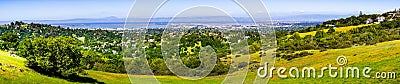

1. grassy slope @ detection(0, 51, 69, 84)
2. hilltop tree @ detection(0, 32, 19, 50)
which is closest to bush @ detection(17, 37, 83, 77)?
grassy slope @ detection(0, 51, 69, 84)

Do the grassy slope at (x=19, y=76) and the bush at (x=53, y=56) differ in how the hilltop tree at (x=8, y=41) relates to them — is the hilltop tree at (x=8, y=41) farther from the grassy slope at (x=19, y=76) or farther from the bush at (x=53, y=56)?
the grassy slope at (x=19, y=76)

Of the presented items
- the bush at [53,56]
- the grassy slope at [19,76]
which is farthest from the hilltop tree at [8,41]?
the grassy slope at [19,76]

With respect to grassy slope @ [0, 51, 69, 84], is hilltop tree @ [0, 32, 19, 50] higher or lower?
higher

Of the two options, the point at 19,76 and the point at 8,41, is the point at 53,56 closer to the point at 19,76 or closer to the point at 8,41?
the point at 19,76

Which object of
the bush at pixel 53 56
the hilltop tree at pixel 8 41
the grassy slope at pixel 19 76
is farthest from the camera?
the hilltop tree at pixel 8 41

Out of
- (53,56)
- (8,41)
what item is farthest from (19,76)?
(8,41)

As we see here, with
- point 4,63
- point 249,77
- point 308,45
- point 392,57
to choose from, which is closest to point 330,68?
point 392,57

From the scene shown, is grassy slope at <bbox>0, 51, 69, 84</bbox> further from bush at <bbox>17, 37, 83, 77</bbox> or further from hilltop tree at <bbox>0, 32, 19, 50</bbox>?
hilltop tree at <bbox>0, 32, 19, 50</bbox>

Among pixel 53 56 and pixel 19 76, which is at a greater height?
pixel 53 56

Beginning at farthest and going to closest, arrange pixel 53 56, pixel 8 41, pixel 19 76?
pixel 8 41, pixel 53 56, pixel 19 76

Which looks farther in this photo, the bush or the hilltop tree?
the hilltop tree
